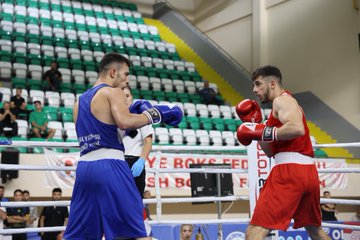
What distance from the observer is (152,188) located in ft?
27.9

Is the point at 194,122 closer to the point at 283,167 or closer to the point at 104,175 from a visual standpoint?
the point at 283,167

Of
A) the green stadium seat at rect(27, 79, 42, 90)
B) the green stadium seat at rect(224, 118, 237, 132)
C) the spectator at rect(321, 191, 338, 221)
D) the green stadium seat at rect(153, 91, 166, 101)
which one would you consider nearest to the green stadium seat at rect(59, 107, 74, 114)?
the green stadium seat at rect(27, 79, 42, 90)

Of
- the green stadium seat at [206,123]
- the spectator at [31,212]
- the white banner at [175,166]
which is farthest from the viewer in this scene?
the green stadium seat at [206,123]

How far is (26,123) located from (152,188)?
2.40 meters

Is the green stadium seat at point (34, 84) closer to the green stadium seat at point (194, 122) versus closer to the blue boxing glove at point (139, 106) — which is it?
the green stadium seat at point (194, 122)

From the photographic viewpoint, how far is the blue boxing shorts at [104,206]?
2711mm

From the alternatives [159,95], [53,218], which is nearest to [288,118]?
[53,218]

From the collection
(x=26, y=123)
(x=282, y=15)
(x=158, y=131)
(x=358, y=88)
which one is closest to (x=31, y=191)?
(x=26, y=123)

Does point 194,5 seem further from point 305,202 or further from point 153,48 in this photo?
point 305,202

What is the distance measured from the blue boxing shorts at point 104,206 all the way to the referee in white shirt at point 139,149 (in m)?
0.86

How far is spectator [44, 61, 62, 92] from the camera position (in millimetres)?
10477

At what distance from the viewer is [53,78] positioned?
10523mm

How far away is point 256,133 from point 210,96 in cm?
906

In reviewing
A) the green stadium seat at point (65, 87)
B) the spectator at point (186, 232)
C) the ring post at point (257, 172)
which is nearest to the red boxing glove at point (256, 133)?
the ring post at point (257, 172)
